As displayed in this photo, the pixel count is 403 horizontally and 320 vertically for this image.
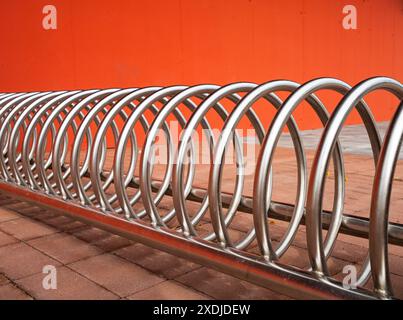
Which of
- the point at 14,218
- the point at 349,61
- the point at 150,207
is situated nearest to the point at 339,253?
the point at 150,207

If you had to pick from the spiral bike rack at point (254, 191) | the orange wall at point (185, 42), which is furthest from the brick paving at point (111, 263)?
the orange wall at point (185, 42)

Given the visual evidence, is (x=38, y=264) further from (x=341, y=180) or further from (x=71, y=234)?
(x=341, y=180)

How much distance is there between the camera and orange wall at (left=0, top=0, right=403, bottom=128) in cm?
520

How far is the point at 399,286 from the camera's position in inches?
64.1

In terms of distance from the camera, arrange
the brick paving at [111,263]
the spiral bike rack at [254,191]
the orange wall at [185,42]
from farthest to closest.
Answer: the orange wall at [185,42] < the brick paving at [111,263] < the spiral bike rack at [254,191]

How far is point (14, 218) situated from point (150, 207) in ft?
4.06

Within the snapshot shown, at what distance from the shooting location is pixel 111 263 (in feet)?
6.05

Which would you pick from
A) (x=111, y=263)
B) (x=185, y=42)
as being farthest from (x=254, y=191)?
(x=185, y=42)

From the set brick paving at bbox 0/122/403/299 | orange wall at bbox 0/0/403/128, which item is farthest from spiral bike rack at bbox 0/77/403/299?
orange wall at bbox 0/0/403/128

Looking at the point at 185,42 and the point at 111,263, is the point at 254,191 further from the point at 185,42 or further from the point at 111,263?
the point at 185,42

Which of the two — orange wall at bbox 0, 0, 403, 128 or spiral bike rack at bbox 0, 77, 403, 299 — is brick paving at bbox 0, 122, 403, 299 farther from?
orange wall at bbox 0, 0, 403, 128

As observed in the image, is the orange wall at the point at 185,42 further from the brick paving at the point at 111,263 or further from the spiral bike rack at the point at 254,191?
the spiral bike rack at the point at 254,191

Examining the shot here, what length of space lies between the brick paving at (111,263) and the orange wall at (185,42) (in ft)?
9.62

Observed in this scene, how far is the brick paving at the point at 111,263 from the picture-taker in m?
1.58
